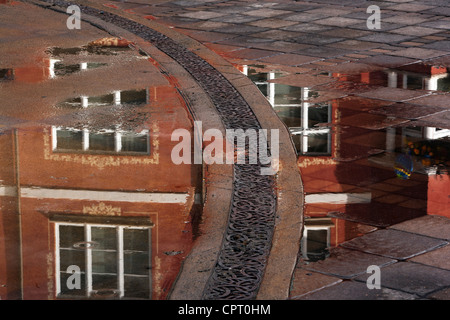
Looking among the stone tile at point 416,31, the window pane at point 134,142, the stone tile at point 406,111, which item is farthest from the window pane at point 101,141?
the stone tile at point 416,31

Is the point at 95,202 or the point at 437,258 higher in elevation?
the point at 95,202

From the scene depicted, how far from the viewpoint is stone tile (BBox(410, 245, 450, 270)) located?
491cm

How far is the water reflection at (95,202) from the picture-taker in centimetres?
477

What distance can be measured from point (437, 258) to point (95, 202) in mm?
2249

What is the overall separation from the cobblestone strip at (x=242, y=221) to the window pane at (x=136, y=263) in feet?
1.26

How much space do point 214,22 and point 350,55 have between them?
2.93 m

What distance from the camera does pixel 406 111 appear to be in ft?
26.7

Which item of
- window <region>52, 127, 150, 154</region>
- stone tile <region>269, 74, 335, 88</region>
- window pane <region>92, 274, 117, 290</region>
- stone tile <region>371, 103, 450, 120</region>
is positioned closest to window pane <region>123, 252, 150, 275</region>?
window pane <region>92, 274, 117, 290</region>

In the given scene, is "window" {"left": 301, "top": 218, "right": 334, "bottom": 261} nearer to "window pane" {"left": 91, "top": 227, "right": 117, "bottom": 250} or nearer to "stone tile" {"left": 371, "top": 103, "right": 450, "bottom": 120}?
"window pane" {"left": 91, "top": 227, "right": 117, "bottom": 250}

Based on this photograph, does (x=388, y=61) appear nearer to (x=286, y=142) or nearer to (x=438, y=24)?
(x=438, y=24)

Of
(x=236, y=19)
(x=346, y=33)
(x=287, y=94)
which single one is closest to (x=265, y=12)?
(x=236, y=19)

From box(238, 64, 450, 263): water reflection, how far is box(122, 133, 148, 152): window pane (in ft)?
4.07

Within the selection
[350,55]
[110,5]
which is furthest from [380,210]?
[110,5]

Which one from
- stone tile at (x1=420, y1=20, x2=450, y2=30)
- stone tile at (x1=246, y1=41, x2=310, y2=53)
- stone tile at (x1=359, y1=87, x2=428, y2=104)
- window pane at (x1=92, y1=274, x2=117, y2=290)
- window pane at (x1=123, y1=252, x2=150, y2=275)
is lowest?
window pane at (x1=92, y1=274, x2=117, y2=290)
